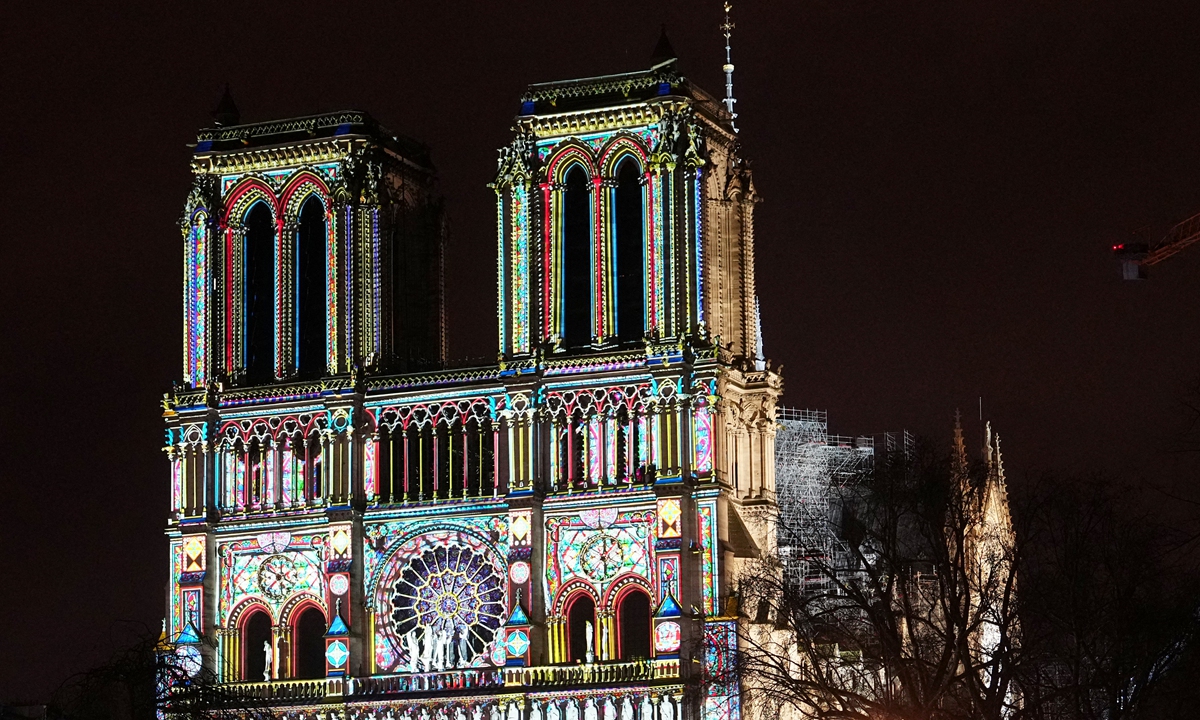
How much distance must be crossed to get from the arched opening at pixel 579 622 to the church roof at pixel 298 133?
1954 cm

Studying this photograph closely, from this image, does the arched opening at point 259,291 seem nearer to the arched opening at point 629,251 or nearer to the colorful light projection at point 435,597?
the colorful light projection at point 435,597

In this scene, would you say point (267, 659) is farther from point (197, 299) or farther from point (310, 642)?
point (197, 299)

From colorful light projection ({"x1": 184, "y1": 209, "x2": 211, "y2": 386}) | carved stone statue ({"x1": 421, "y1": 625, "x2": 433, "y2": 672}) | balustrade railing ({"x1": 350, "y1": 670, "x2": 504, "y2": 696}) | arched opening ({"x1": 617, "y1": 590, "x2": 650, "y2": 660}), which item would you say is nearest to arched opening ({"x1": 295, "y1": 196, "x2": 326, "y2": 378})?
colorful light projection ({"x1": 184, "y1": 209, "x2": 211, "y2": 386})

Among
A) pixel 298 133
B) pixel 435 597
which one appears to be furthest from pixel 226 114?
pixel 435 597

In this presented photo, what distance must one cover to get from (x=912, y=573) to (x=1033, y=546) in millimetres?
4856

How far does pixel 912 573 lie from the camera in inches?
3533

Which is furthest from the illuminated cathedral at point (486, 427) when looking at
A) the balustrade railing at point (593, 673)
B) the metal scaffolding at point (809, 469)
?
the metal scaffolding at point (809, 469)

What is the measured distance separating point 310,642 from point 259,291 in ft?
45.1

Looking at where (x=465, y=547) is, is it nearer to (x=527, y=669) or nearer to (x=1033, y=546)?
(x=527, y=669)

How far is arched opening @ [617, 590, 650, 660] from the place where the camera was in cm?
10106

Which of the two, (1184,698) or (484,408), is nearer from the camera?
(1184,698)

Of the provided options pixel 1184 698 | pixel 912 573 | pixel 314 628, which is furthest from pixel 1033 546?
pixel 314 628

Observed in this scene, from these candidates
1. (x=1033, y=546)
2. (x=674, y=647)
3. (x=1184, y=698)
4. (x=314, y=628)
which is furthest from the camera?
(x=314, y=628)

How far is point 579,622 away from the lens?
102m
